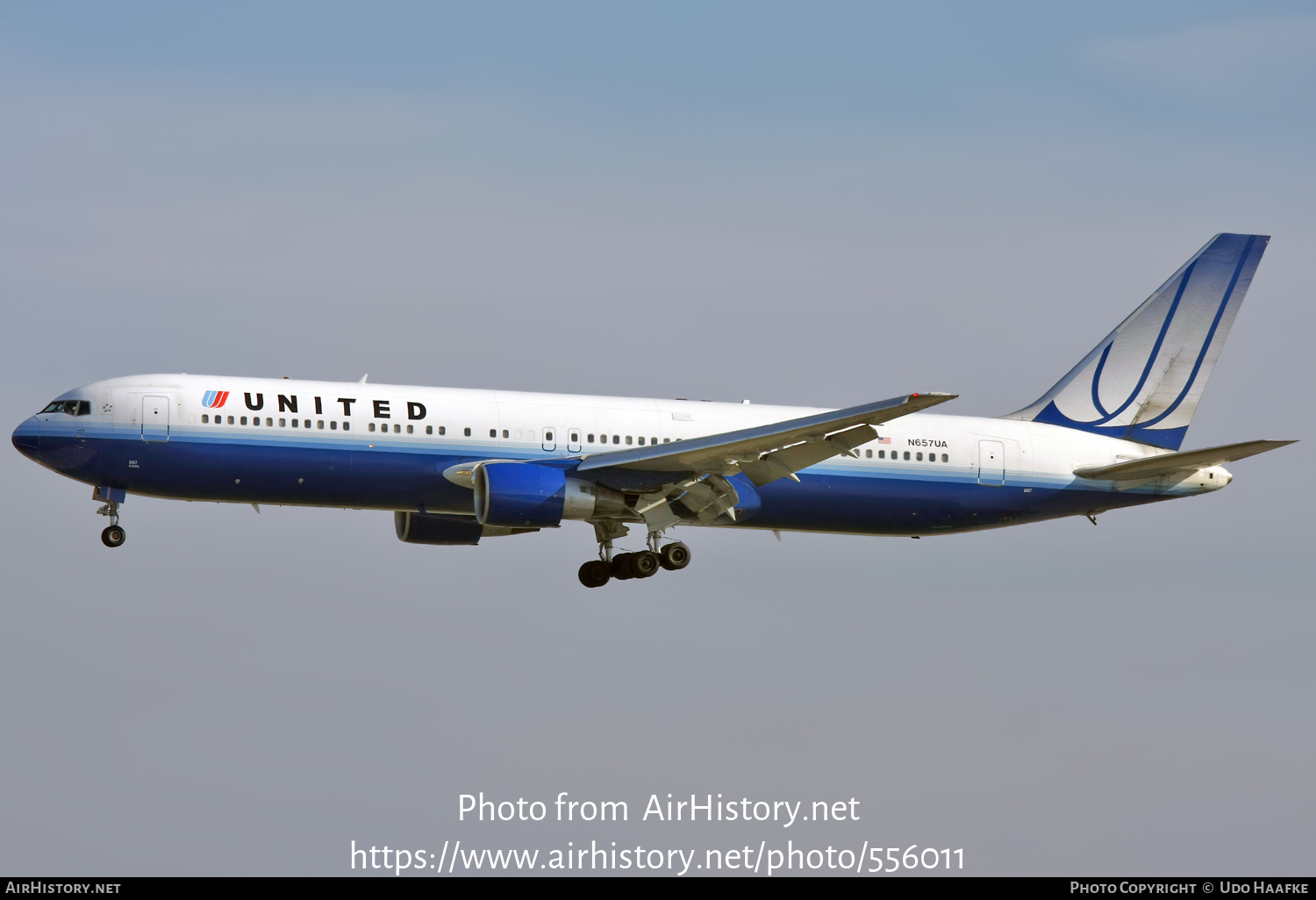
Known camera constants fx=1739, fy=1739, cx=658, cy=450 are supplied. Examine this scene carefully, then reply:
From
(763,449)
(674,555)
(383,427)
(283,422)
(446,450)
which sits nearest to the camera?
(763,449)

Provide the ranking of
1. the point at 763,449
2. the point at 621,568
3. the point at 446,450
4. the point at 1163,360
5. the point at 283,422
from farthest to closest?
1. the point at 1163,360
2. the point at 621,568
3. the point at 446,450
4. the point at 283,422
5. the point at 763,449

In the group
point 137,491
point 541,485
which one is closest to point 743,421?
point 541,485

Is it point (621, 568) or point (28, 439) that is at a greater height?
point (28, 439)

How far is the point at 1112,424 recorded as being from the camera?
53.6 metres

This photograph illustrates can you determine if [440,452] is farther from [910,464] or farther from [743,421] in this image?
[910,464]

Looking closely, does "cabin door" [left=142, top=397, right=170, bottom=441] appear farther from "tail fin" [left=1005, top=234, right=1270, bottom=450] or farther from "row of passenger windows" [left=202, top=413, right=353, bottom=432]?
"tail fin" [left=1005, top=234, right=1270, bottom=450]

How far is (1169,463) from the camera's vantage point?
1959 inches

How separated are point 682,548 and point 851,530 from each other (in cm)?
Result: 519

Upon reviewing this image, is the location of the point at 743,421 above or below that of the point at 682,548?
above

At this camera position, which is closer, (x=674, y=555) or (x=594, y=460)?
(x=594, y=460)

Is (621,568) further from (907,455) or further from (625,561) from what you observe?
(907,455)

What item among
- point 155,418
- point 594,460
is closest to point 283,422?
point 155,418

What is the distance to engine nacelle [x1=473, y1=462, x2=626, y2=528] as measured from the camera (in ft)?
146

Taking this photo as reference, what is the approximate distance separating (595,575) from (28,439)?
15673 millimetres
